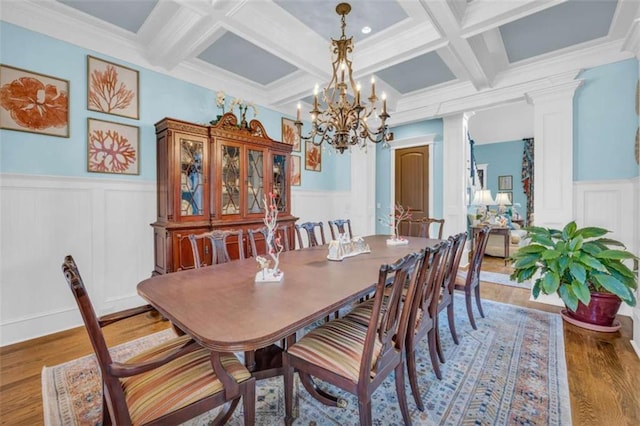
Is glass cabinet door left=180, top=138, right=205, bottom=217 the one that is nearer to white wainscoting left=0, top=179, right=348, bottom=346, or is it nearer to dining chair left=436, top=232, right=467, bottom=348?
white wainscoting left=0, top=179, right=348, bottom=346

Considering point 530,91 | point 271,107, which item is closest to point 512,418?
point 530,91

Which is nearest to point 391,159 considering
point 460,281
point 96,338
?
point 460,281

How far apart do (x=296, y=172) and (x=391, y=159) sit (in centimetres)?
188

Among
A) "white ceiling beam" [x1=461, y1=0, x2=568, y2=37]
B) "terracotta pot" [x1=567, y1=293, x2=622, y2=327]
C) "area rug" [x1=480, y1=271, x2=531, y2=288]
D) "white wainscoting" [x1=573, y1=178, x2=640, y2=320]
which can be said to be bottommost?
"area rug" [x1=480, y1=271, x2=531, y2=288]

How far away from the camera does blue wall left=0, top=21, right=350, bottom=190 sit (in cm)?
232

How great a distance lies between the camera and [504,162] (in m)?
8.51

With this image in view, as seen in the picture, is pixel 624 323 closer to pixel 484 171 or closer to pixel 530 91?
pixel 530 91

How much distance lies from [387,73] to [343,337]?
3.35 metres

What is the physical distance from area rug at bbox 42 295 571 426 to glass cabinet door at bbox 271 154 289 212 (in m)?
2.10

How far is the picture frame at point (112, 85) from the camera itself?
2668 millimetres

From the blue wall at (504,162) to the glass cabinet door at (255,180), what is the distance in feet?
25.6

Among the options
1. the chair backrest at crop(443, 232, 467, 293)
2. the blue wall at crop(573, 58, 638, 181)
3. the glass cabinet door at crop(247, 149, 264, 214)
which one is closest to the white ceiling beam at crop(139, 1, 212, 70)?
the glass cabinet door at crop(247, 149, 264, 214)

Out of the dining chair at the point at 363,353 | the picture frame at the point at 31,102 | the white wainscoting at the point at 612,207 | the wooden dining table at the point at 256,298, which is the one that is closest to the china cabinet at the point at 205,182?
the picture frame at the point at 31,102

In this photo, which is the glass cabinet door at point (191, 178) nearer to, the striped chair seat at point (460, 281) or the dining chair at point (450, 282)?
the dining chair at point (450, 282)
